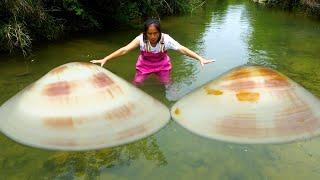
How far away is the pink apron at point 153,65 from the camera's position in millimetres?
6273

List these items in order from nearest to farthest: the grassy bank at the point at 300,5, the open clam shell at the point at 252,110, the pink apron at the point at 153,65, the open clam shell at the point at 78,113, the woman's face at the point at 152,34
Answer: the open clam shell at the point at 78,113 < the open clam shell at the point at 252,110 < the woman's face at the point at 152,34 < the pink apron at the point at 153,65 < the grassy bank at the point at 300,5

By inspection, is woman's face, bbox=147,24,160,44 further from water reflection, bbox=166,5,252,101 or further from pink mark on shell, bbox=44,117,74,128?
pink mark on shell, bbox=44,117,74,128

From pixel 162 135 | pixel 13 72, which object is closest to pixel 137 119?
pixel 162 135

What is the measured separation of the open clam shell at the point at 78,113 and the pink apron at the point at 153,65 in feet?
4.38

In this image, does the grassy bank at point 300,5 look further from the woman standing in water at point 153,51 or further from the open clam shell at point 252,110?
the open clam shell at point 252,110

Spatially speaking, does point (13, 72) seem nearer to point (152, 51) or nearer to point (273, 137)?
point (152, 51)

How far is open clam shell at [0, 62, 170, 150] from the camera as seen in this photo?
4414 mm

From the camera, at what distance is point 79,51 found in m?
9.45

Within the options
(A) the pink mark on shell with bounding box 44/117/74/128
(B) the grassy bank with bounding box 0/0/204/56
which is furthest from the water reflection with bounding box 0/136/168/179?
(B) the grassy bank with bounding box 0/0/204/56

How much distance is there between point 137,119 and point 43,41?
6.14 m

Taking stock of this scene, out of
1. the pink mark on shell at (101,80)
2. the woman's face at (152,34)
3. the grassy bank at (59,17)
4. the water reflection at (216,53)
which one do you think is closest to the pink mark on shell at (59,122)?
the pink mark on shell at (101,80)

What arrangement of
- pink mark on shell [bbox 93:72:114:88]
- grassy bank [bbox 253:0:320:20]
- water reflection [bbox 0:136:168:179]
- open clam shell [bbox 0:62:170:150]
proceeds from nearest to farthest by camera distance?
water reflection [bbox 0:136:168:179], open clam shell [bbox 0:62:170:150], pink mark on shell [bbox 93:72:114:88], grassy bank [bbox 253:0:320:20]

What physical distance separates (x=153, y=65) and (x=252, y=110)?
210 cm

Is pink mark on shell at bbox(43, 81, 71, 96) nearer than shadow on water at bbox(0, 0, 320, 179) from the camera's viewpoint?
No
